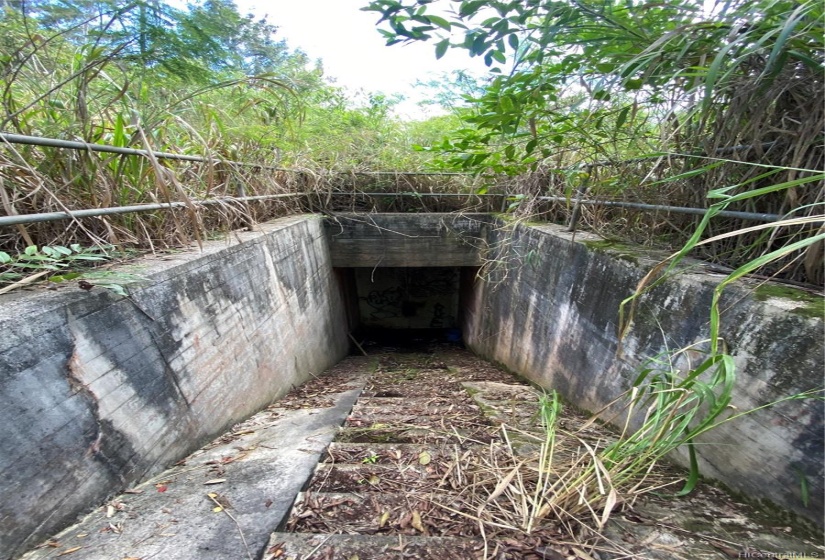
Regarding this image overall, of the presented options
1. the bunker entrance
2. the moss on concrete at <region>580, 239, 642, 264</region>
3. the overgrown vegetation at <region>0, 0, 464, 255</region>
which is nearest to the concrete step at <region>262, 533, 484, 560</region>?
the overgrown vegetation at <region>0, 0, 464, 255</region>

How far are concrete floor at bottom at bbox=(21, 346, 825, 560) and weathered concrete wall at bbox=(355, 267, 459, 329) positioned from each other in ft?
21.5

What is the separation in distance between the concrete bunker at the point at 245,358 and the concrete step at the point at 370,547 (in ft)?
2.88

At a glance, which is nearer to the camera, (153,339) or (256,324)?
(153,339)

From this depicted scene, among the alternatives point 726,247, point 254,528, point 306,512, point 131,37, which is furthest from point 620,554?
point 131,37

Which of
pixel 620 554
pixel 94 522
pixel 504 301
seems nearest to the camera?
pixel 620 554

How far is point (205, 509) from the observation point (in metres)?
1.53

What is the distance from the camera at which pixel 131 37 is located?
80.9 inches

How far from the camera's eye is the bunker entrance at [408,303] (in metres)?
8.70

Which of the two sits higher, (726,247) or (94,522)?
(726,247)

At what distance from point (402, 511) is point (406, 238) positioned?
4795 millimetres

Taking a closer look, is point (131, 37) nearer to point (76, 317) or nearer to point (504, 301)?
point (76, 317)

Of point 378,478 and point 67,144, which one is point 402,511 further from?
point 67,144

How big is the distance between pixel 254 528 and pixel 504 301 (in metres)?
4.13

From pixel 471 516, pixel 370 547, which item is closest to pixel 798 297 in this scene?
pixel 471 516
